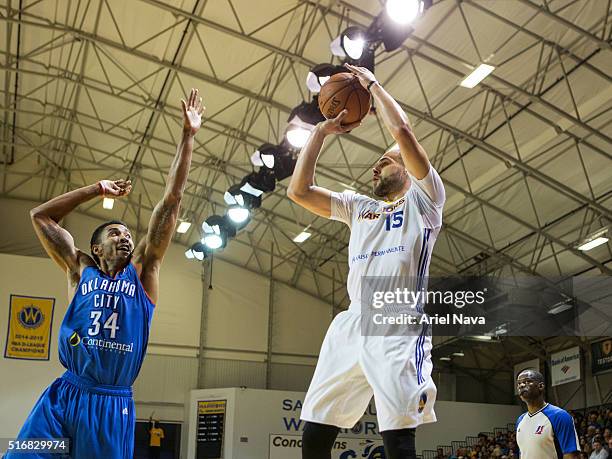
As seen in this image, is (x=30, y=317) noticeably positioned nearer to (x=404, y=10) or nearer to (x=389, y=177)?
(x=404, y=10)

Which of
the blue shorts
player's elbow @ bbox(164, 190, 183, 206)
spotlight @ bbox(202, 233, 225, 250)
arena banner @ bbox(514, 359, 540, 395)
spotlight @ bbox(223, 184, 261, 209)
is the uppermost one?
spotlight @ bbox(223, 184, 261, 209)

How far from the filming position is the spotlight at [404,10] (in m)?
10.1

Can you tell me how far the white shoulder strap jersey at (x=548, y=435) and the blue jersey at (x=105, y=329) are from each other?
4108mm

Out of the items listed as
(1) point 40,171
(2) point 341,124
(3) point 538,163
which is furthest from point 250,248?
(2) point 341,124

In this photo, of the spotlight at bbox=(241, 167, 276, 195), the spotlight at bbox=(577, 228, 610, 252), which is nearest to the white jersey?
the spotlight at bbox=(241, 167, 276, 195)

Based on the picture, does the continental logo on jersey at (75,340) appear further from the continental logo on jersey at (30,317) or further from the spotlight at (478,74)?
the continental logo on jersey at (30,317)

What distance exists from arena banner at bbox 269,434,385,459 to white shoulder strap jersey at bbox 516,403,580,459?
565 inches

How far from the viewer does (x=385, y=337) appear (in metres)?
3.54

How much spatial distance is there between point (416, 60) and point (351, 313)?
469 inches

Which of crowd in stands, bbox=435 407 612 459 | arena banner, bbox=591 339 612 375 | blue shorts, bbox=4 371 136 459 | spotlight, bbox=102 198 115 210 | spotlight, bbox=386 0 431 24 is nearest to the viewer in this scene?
blue shorts, bbox=4 371 136 459

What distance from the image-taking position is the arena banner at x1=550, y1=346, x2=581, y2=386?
22.0 meters

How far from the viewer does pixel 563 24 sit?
12.5 m

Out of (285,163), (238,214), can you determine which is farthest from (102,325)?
(238,214)

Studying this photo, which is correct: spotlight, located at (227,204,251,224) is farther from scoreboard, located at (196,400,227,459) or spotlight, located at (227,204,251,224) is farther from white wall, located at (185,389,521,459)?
scoreboard, located at (196,400,227,459)
